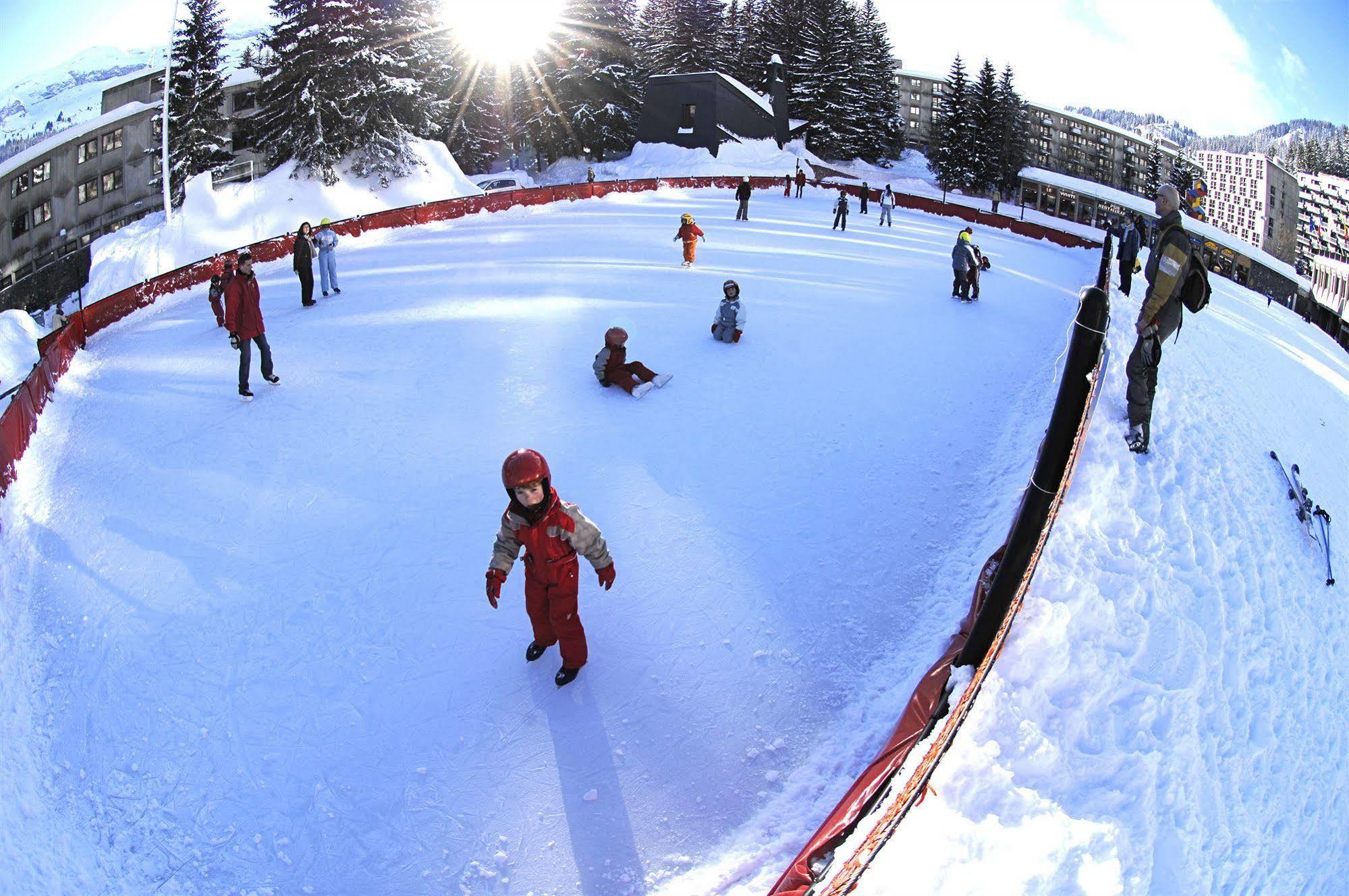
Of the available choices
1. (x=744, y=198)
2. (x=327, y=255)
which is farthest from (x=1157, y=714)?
(x=744, y=198)

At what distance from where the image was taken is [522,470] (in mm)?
3840

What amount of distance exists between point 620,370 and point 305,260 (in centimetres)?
663

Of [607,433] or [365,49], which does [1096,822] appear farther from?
[365,49]

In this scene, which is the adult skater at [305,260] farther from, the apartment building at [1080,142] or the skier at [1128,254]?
the apartment building at [1080,142]

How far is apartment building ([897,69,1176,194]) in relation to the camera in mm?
95312

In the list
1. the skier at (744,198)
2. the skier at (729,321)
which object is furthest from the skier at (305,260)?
the skier at (744,198)

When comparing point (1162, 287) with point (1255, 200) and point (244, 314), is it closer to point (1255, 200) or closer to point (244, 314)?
point (244, 314)

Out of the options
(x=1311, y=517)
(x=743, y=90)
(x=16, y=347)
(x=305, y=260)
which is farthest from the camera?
(x=743, y=90)

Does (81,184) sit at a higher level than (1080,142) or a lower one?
lower

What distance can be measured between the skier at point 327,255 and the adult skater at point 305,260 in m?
0.25

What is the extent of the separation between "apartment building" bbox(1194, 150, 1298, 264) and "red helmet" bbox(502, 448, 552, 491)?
4435 inches

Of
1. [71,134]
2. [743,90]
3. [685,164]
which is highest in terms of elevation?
[743,90]

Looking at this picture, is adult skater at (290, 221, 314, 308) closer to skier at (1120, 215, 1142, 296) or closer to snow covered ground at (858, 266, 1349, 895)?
snow covered ground at (858, 266, 1349, 895)

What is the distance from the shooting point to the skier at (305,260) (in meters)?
12.2
